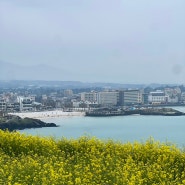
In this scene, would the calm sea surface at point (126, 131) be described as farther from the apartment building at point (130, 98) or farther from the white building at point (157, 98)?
the white building at point (157, 98)

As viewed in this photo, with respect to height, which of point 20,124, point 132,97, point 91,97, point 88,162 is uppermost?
point 88,162

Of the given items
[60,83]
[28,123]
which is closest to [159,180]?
[28,123]

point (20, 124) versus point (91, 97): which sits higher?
point (91, 97)

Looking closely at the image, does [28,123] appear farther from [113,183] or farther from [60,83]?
[60,83]

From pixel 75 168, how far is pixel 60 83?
180m

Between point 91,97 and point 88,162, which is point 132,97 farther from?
point 88,162

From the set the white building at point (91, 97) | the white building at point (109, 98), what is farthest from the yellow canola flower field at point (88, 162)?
the white building at point (91, 97)

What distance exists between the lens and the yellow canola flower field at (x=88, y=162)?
505cm

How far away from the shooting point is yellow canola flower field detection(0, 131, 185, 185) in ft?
16.6

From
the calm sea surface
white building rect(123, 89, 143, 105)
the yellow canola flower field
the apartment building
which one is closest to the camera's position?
the yellow canola flower field

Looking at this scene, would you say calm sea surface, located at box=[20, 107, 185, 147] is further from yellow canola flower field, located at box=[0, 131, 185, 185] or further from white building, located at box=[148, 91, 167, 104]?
white building, located at box=[148, 91, 167, 104]

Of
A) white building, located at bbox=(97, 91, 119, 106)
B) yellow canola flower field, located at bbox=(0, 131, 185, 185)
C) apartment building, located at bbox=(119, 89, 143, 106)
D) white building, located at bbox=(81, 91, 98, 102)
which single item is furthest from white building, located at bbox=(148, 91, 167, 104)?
yellow canola flower field, located at bbox=(0, 131, 185, 185)

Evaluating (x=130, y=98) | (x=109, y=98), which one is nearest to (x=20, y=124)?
(x=109, y=98)

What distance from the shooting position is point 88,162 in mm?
6266
